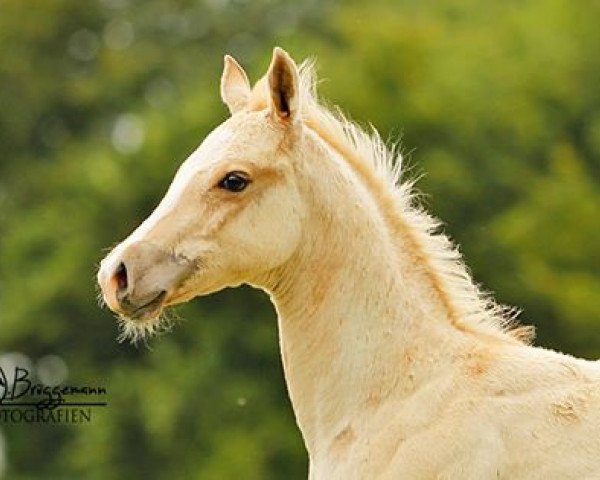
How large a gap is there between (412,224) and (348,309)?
48 cm

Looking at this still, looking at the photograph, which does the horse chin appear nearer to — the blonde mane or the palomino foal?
the palomino foal

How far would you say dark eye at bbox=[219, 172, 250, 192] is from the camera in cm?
862

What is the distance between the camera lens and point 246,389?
32.7 meters

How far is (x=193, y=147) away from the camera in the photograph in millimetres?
36281

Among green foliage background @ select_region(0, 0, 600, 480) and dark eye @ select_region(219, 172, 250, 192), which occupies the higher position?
green foliage background @ select_region(0, 0, 600, 480)

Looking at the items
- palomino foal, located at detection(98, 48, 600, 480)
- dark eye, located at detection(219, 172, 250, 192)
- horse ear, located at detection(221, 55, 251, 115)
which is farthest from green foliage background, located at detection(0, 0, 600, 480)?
dark eye, located at detection(219, 172, 250, 192)

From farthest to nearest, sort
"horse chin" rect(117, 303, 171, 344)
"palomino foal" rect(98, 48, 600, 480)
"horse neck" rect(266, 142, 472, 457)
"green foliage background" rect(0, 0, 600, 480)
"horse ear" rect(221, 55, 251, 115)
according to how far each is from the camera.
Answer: "green foliage background" rect(0, 0, 600, 480), "horse ear" rect(221, 55, 251, 115), "horse neck" rect(266, 142, 472, 457), "horse chin" rect(117, 303, 171, 344), "palomino foal" rect(98, 48, 600, 480)

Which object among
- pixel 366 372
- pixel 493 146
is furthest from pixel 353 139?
pixel 493 146

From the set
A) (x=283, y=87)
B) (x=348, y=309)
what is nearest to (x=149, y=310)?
(x=348, y=309)

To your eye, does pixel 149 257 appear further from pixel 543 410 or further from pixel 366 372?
pixel 543 410

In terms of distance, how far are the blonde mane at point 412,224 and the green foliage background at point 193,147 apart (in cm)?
1991

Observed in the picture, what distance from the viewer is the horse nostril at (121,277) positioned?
8375mm

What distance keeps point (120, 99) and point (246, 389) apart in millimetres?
16529

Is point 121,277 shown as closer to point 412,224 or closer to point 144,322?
point 144,322
